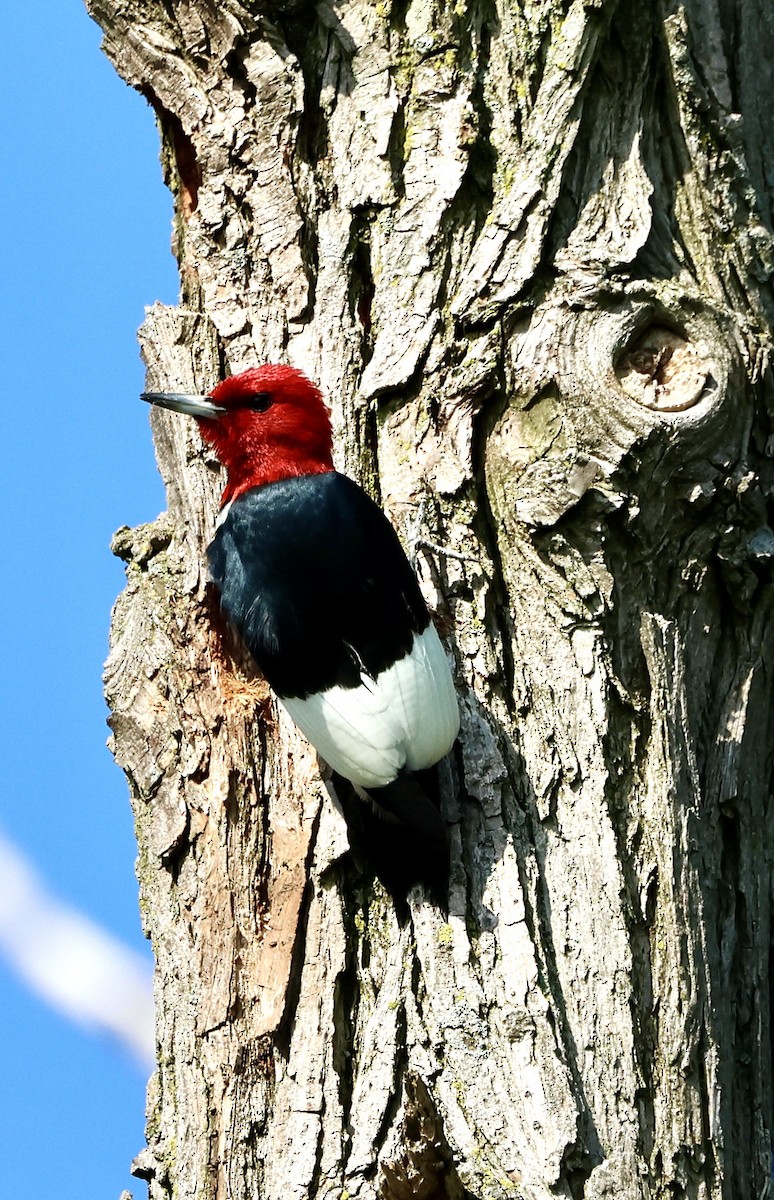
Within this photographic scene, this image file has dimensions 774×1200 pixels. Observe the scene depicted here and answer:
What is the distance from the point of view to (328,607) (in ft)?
9.86

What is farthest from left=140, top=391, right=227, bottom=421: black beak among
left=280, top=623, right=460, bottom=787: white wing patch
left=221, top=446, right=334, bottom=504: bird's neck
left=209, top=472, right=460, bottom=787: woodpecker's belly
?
left=280, top=623, right=460, bottom=787: white wing patch

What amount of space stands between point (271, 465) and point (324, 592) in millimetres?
513

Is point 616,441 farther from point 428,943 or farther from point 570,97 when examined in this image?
point 428,943

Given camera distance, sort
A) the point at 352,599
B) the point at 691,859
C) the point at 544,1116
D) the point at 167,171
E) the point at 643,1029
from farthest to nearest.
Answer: the point at 167,171 < the point at 352,599 < the point at 691,859 < the point at 643,1029 < the point at 544,1116

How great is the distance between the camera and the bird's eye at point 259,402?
3235 mm

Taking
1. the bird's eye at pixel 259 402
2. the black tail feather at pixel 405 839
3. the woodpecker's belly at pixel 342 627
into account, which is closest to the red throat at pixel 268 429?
the bird's eye at pixel 259 402

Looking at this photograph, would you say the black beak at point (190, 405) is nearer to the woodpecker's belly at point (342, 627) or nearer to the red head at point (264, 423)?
the red head at point (264, 423)

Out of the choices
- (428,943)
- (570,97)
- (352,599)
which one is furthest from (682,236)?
(428,943)

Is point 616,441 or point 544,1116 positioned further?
point 616,441

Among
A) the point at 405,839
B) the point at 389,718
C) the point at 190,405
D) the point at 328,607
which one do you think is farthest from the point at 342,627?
the point at 190,405

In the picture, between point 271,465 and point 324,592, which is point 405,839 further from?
point 271,465

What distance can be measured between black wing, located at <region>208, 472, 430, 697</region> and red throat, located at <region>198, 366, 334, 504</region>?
214mm

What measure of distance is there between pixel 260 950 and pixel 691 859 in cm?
90

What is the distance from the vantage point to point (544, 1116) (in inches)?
95.3
